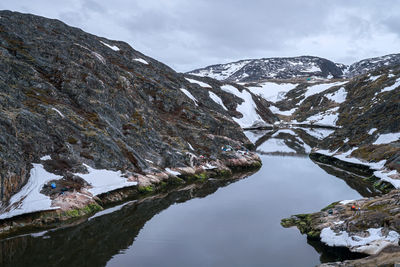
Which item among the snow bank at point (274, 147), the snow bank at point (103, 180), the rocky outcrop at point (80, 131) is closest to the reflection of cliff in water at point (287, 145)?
the snow bank at point (274, 147)

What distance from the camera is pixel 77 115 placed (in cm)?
4216

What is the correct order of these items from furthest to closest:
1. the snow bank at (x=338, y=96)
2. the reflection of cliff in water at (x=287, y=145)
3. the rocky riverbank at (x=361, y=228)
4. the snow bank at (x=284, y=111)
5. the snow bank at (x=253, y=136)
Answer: the snow bank at (x=284, y=111) → the snow bank at (x=338, y=96) → the snow bank at (x=253, y=136) → the reflection of cliff in water at (x=287, y=145) → the rocky riverbank at (x=361, y=228)

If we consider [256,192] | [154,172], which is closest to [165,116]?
[154,172]

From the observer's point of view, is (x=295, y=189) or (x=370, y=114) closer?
(x=295, y=189)

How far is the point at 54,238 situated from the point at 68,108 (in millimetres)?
24467

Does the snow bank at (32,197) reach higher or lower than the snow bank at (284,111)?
lower

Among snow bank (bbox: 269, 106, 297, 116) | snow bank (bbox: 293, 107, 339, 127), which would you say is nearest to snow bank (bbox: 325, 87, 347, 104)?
snow bank (bbox: 293, 107, 339, 127)

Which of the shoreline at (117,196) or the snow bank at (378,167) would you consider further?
the snow bank at (378,167)

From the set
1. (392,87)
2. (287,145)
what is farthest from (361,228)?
(392,87)

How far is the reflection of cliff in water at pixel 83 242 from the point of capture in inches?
773

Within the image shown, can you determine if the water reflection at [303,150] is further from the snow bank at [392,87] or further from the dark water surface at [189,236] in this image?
the snow bank at [392,87]

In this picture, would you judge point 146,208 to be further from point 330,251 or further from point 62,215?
point 330,251

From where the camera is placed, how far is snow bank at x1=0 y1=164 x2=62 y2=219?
24.8 m

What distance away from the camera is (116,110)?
174ft
